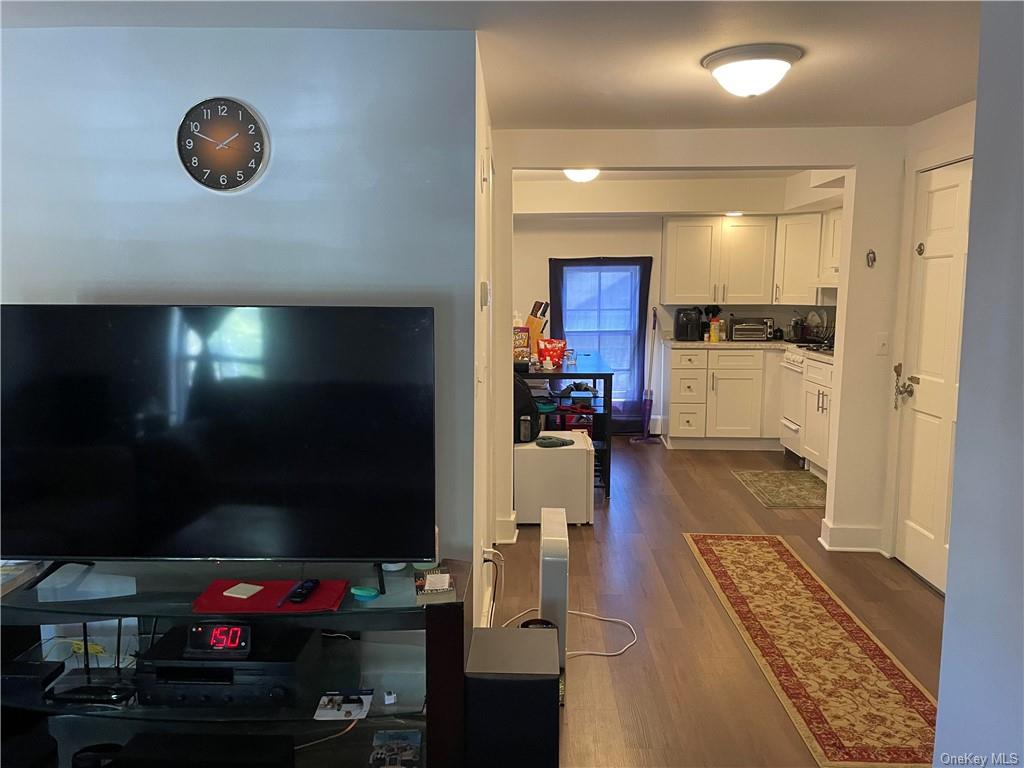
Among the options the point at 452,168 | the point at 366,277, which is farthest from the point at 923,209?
the point at 366,277

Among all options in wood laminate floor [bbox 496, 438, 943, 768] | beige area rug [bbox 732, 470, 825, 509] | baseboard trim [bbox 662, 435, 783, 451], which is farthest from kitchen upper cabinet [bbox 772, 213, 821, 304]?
wood laminate floor [bbox 496, 438, 943, 768]

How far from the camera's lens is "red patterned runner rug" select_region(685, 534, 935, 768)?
234 centimetres

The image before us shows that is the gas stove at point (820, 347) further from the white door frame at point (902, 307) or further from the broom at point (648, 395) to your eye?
the white door frame at point (902, 307)

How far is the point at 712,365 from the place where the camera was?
6492mm

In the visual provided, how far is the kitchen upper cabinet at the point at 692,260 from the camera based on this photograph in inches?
255

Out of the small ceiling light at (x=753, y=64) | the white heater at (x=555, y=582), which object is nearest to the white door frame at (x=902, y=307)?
the small ceiling light at (x=753, y=64)

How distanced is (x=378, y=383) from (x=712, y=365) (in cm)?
495

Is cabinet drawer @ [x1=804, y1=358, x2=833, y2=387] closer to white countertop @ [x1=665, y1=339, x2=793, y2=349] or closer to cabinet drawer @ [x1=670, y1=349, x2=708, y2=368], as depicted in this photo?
white countertop @ [x1=665, y1=339, x2=793, y2=349]

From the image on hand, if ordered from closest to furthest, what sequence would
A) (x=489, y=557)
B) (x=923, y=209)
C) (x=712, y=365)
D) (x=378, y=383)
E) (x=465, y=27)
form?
1. (x=378, y=383)
2. (x=465, y=27)
3. (x=489, y=557)
4. (x=923, y=209)
5. (x=712, y=365)

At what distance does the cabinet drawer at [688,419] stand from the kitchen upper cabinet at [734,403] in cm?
6

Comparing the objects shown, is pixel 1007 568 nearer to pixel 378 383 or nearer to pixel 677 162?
pixel 378 383

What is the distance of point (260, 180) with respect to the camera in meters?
2.25

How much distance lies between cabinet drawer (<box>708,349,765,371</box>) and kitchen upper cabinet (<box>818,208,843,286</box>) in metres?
0.80

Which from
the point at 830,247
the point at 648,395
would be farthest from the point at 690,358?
the point at 830,247
